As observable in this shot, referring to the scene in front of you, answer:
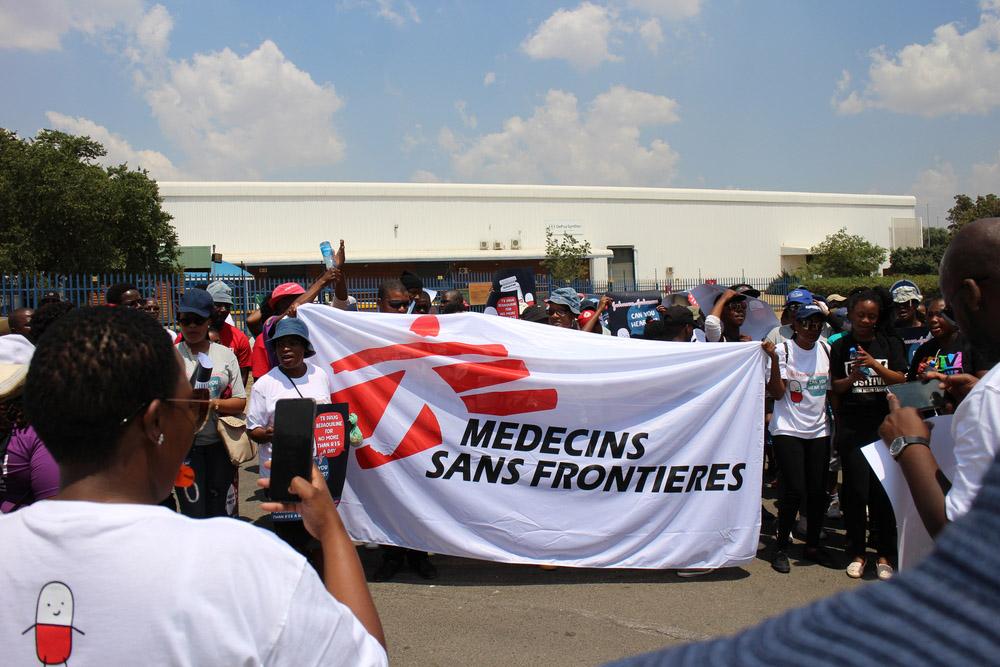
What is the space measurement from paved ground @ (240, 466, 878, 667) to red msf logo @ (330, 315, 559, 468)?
987 millimetres

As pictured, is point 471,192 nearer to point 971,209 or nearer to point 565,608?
point 971,209

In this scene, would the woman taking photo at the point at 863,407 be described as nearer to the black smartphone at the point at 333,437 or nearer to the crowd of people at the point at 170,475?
the crowd of people at the point at 170,475

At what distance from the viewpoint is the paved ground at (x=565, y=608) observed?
173 inches

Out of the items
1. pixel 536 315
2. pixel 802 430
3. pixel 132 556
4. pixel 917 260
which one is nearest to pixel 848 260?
pixel 917 260

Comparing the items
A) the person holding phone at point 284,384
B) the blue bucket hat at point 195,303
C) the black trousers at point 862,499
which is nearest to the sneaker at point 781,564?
the black trousers at point 862,499

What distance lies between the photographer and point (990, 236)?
85.7 inches

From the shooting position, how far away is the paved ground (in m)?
4.39

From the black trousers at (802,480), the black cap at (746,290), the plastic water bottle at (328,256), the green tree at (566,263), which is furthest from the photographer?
the green tree at (566,263)

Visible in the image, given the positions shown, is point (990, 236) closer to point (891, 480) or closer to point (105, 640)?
point (891, 480)

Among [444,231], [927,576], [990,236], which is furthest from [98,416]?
[444,231]

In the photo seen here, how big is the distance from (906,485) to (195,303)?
4.29 m

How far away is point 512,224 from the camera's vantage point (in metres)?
58.7

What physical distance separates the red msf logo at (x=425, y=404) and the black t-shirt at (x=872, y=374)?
2.21 m

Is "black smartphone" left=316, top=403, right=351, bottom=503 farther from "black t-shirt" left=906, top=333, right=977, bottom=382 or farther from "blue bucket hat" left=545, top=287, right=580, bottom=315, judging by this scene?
"black t-shirt" left=906, top=333, right=977, bottom=382
